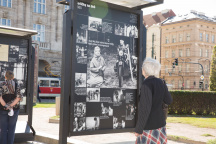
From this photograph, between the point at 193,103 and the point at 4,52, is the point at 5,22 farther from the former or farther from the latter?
the point at 4,52

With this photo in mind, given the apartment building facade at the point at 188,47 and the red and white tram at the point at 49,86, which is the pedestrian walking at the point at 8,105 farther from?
the apartment building facade at the point at 188,47

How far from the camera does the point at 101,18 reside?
5578 millimetres

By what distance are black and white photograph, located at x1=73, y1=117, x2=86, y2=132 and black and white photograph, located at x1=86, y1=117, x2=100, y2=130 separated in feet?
0.26

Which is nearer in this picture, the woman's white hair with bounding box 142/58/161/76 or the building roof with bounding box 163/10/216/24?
the woman's white hair with bounding box 142/58/161/76

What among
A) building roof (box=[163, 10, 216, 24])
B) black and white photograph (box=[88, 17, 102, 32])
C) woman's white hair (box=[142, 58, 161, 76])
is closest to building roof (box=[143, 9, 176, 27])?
building roof (box=[163, 10, 216, 24])

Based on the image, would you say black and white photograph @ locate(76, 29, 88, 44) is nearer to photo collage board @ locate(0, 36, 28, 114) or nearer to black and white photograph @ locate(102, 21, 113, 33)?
black and white photograph @ locate(102, 21, 113, 33)

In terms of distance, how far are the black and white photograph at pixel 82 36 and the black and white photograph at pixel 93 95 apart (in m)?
0.80

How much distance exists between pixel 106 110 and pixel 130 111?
57cm

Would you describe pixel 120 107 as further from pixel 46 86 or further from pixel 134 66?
pixel 46 86

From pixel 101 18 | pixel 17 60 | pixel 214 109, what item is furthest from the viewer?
pixel 214 109

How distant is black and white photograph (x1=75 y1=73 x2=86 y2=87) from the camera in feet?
17.3

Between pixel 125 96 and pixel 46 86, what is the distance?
3292 cm

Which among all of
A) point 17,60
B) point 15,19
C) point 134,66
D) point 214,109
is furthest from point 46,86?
point 134,66

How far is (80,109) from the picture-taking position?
530cm
